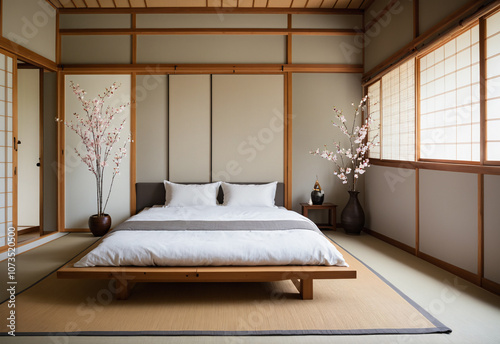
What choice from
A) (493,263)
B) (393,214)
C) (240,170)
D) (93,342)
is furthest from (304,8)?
(93,342)

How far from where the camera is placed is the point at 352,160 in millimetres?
4961

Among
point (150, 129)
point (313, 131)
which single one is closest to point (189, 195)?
point (150, 129)

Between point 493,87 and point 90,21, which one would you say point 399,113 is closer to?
point 493,87

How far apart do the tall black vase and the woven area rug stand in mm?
1786

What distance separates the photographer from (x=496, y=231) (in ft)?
8.33

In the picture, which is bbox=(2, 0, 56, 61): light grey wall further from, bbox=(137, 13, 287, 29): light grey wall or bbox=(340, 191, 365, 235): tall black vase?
bbox=(340, 191, 365, 235): tall black vase

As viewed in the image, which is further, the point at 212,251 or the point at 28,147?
the point at 28,147

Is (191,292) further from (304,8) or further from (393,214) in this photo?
(304,8)

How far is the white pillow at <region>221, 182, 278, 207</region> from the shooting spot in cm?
445

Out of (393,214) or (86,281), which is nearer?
(86,281)

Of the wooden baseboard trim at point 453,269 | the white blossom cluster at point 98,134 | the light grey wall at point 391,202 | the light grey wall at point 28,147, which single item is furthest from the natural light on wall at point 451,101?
the light grey wall at point 28,147

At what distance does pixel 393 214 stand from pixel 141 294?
301 centimetres

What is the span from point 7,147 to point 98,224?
1.39 m

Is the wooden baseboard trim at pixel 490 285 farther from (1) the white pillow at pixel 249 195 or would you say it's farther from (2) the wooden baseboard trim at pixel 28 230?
(2) the wooden baseboard trim at pixel 28 230
